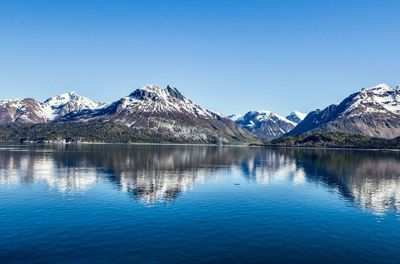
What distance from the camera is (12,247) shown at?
53375 millimetres

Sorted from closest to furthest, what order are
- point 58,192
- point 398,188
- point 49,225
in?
point 49,225 → point 58,192 → point 398,188

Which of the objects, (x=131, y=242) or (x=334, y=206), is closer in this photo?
(x=131, y=242)

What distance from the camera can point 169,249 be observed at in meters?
54.1

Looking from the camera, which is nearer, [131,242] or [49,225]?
[131,242]

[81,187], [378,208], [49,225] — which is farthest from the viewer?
[81,187]

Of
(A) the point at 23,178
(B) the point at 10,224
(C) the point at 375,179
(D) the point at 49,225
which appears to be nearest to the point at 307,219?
(D) the point at 49,225

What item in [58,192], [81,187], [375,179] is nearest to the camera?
[58,192]

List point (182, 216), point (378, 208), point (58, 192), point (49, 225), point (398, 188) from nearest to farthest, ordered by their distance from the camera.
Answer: point (49, 225) < point (182, 216) < point (378, 208) < point (58, 192) < point (398, 188)

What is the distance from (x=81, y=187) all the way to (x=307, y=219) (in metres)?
65.3

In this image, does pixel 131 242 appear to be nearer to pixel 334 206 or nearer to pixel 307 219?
pixel 307 219

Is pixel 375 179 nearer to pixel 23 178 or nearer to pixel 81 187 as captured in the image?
pixel 81 187

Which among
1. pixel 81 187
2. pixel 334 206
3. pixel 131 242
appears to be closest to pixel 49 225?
pixel 131 242

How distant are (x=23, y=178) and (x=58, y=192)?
3393cm

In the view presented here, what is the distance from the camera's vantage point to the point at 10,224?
65812mm
